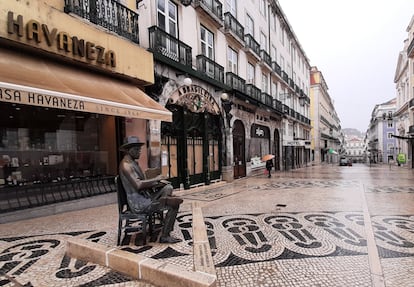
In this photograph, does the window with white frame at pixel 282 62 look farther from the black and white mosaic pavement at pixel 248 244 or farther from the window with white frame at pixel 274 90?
the black and white mosaic pavement at pixel 248 244

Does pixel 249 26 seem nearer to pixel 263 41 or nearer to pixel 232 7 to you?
pixel 232 7

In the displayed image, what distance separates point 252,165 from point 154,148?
362 inches

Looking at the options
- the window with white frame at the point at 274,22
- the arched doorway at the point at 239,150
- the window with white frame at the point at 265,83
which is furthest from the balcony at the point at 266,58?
the arched doorway at the point at 239,150

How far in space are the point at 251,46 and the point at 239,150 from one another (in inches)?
280

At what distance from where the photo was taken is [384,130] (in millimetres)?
55969

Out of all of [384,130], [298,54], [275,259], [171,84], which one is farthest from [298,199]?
[384,130]

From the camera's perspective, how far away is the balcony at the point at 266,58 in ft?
58.7

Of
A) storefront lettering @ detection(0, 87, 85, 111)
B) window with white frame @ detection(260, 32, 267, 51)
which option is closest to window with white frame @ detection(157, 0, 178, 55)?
storefront lettering @ detection(0, 87, 85, 111)

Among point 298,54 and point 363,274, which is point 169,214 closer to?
point 363,274

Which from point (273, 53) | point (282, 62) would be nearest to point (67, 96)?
point (273, 53)

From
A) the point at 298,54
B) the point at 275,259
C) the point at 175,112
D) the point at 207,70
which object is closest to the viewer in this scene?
the point at 275,259

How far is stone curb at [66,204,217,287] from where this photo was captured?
102 inches

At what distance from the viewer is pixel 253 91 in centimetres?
1603

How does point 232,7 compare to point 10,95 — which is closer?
point 10,95
